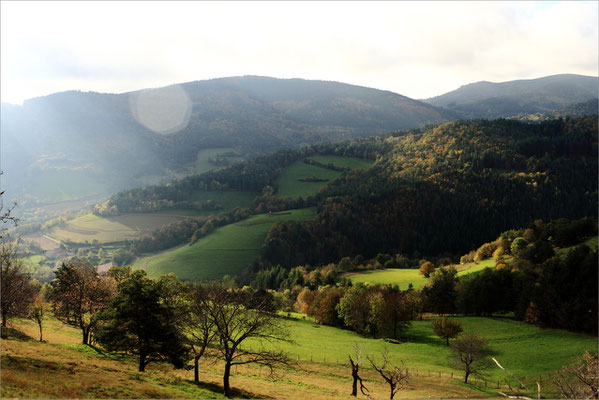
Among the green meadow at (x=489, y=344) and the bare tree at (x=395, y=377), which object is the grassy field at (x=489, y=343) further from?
the bare tree at (x=395, y=377)

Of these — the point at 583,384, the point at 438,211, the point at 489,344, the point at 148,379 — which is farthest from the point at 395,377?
the point at 438,211

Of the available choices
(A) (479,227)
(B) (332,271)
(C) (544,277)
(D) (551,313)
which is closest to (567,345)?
(D) (551,313)

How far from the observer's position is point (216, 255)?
145000mm

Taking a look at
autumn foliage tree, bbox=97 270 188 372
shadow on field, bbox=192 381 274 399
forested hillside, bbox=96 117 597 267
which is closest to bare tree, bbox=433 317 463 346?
shadow on field, bbox=192 381 274 399

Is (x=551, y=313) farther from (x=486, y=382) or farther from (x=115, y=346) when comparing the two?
(x=115, y=346)

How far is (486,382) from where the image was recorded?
44750 mm

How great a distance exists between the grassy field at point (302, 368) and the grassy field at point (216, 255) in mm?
64739

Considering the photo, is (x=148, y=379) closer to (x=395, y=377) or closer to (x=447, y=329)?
(x=395, y=377)

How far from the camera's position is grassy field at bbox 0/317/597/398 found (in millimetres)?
21344

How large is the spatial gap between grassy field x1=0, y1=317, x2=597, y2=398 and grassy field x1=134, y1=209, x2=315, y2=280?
64.7 metres

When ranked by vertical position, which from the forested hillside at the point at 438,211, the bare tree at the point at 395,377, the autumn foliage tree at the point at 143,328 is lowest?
the bare tree at the point at 395,377

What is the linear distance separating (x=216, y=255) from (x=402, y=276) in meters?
74.6

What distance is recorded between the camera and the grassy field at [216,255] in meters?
135

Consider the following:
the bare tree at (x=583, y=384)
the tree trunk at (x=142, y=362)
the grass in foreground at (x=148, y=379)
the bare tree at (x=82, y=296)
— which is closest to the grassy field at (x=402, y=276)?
the grass in foreground at (x=148, y=379)
